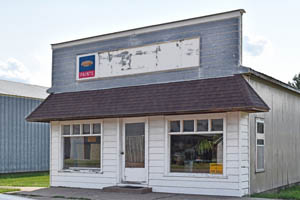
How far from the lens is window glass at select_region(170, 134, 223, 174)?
1257 cm

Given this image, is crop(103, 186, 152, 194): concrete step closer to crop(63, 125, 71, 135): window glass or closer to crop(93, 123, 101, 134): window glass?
crop(93, 123, 101, 134): window glass

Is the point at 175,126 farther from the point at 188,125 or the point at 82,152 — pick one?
the point at 82,152

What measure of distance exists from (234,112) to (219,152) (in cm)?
118

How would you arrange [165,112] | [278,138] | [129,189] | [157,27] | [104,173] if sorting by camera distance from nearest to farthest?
[165,112] < [129,189] < [157,27] < [104,173] < [278,138]

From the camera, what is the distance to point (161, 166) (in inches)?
525

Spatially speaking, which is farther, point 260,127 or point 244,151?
point 260,127

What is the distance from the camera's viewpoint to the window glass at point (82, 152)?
15.0 metres

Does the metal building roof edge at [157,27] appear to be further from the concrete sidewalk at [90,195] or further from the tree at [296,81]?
the tree at [296,81]

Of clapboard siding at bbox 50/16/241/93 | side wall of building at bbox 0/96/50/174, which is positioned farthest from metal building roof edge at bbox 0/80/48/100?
clapboard siding at bbox 50/16/241/93

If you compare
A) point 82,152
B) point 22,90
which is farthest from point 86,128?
point 22,90

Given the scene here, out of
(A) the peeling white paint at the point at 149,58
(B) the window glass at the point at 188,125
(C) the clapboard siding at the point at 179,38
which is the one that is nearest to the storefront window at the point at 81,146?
(C) the clapboard siding at the point at 179,38

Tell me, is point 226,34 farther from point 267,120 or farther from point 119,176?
point 119,176

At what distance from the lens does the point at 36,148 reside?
78.3ft

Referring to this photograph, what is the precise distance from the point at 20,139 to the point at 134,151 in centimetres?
1062
